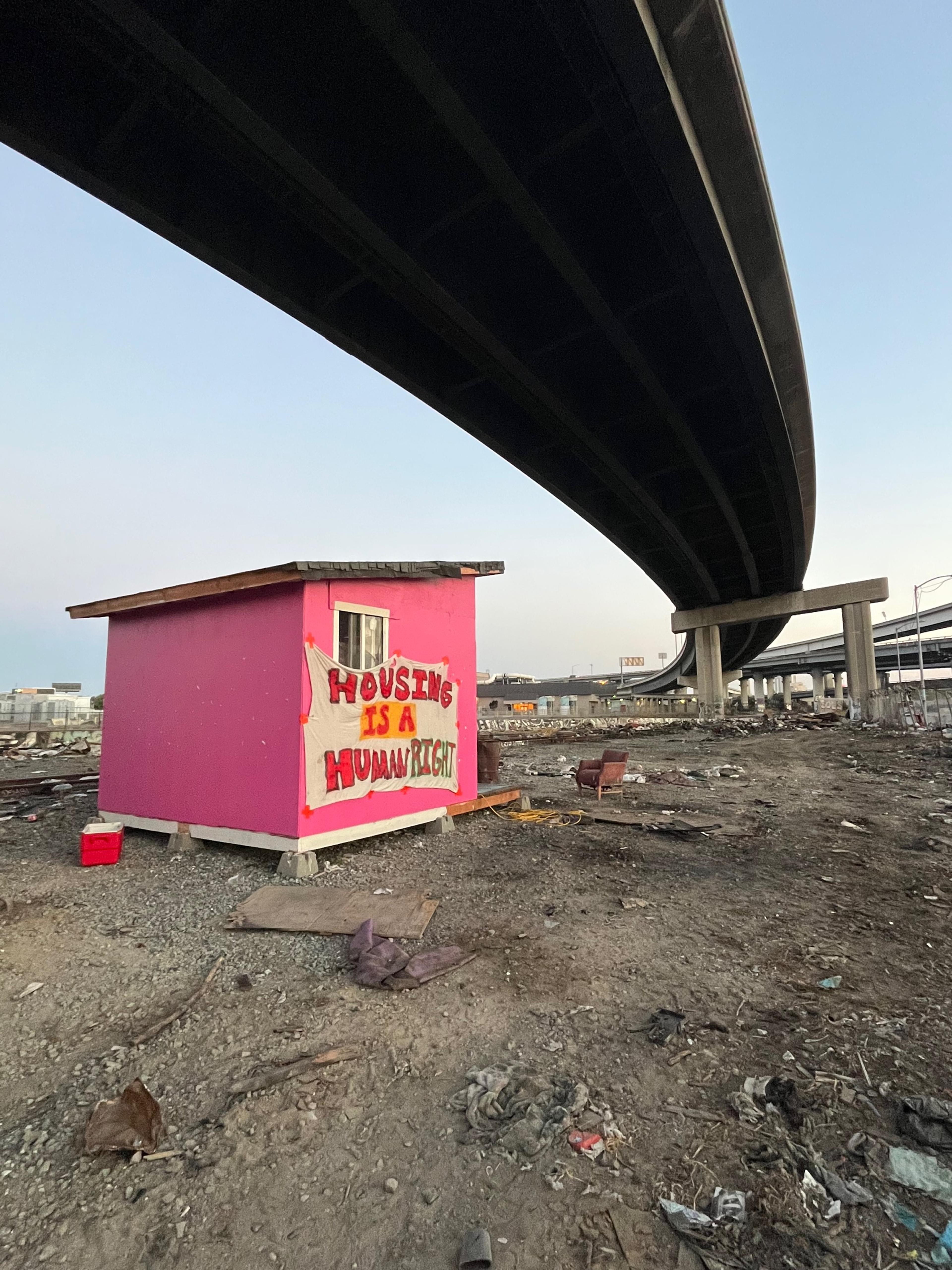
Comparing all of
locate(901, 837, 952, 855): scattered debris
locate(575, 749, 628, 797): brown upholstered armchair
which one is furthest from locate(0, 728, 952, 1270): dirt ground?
locate(575, 749, 628, 797): brown upholstered armchair

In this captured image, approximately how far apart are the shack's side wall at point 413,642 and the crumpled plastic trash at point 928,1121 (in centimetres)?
594

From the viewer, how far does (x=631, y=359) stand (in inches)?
494

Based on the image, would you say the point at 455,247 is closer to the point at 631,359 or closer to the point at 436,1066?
the point at 631,359

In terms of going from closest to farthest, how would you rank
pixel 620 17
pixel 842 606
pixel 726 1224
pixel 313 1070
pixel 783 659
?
pixel 726 1224 < pixel 313 1070 < pixel 620 17 < pixel 842 606 < pixel 783 659

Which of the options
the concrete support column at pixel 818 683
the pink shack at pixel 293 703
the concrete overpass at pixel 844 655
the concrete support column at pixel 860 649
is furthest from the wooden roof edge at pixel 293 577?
the concrete support column at pixel 818 683

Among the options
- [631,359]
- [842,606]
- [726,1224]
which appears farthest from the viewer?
[842,606]

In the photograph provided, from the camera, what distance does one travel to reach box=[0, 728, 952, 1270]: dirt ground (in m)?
2.39

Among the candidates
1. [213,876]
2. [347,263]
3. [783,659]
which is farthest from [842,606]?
[783,659]

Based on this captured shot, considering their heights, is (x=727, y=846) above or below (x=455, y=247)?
below

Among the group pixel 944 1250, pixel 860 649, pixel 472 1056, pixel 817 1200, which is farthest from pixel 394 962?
pixel 860 649

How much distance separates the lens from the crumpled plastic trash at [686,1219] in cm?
232

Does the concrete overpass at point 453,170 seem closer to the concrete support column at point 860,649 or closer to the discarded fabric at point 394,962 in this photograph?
the discarded fabric at point 394,962

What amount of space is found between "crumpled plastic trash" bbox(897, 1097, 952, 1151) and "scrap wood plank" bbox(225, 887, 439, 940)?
3399 mm

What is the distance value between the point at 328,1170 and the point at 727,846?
7.00 metres
